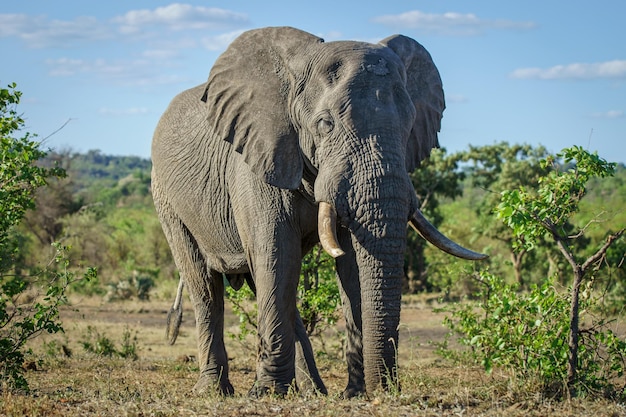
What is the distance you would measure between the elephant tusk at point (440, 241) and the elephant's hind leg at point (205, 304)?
256 centimetres

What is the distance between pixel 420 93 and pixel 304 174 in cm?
116

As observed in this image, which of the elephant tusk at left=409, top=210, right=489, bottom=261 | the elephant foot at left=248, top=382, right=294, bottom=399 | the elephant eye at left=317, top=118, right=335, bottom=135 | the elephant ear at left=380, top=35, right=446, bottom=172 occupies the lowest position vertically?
the elephant foot at left=248, top=382, right=294, bottom=399

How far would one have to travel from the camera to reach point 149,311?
18.7 metres

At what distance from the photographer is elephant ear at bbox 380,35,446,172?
700 centimetres

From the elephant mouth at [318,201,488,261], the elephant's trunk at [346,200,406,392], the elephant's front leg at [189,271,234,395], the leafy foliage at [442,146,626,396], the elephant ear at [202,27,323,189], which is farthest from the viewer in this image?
the elephant's front leg at [189,271,234,395]

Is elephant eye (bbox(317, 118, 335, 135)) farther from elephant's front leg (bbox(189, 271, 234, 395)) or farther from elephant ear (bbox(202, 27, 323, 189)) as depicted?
elephant's front leg (bbox(189, 271, 234, 395))

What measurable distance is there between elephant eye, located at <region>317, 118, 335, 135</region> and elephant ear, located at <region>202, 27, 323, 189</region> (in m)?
0.39

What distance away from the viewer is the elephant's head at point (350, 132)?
5.93 m

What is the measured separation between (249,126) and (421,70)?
1367mm

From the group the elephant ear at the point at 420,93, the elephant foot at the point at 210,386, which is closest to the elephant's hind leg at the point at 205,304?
the elephant foot at the point at 210,386

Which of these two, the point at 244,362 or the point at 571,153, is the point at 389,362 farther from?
the point at 244,362

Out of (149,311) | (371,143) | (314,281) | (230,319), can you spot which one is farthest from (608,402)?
(149,311)

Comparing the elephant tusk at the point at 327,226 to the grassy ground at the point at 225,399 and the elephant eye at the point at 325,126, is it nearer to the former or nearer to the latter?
the elephant eye at the point at 325,126

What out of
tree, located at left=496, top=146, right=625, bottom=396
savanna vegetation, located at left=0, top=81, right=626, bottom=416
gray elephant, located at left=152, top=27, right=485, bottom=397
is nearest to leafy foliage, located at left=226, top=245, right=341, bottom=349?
savanna vegetation, located at left=0, top=81, right=626, bottom=416
